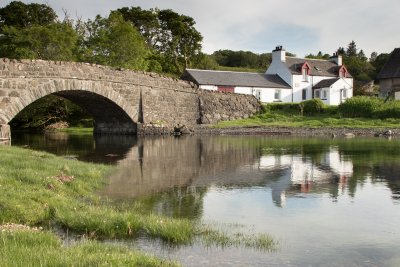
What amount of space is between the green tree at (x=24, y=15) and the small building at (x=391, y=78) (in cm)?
4986

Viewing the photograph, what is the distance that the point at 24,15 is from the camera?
241 feet

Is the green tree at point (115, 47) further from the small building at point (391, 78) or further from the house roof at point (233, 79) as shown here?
the small building at point (391, 78)

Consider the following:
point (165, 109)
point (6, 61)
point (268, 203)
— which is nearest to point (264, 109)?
point (165, 109)

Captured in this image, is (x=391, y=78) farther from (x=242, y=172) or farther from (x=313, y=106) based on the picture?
(x=242, y=172)

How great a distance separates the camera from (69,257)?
691 centimetres

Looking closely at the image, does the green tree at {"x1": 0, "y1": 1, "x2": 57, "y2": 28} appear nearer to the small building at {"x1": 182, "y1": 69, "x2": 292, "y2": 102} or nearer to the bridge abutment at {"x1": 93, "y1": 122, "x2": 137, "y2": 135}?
the small building at {"x1": 182, "y1": 69, "x2": 292, "y2": 102}

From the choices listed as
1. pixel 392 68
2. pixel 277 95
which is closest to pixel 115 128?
pixel 277 95

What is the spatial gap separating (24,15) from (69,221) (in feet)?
231

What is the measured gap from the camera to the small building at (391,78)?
223 ft

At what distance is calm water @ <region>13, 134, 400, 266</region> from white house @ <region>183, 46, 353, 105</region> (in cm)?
4011

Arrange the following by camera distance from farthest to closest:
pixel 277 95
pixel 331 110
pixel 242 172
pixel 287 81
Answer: pixel 287 81
pixel 277 95
pixel 331 110
pixel 242 172

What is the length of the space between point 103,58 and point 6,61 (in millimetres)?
27731

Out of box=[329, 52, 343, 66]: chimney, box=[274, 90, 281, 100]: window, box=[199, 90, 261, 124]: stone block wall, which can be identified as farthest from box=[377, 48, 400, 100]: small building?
box=[199, 90, 261, 124]: stone block wall

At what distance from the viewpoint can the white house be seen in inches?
2625
